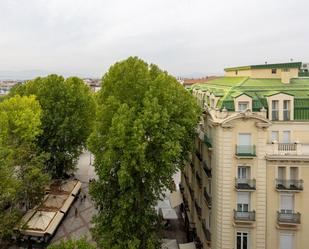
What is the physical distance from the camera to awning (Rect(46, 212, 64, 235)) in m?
35.9

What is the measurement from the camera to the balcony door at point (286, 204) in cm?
2462

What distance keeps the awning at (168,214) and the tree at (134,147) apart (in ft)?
45.2

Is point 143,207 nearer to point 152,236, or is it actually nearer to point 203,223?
point 152,236

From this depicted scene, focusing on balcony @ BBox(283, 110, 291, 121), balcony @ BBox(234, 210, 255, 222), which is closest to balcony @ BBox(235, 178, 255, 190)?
balcony @ BBox(234, 210, 255, 222)

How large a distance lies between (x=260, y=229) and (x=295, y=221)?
251cm

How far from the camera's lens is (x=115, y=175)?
2700cm

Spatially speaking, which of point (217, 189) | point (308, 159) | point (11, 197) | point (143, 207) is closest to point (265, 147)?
point (308, 159)

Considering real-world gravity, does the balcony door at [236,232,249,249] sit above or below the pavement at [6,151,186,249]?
above

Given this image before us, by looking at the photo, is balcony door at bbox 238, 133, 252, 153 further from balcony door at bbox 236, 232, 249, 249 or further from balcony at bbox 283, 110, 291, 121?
balcony door at bbox 236, 232, 249, 249

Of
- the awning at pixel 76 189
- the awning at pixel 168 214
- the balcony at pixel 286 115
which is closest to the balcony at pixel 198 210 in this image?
the awning at pixel 168 214

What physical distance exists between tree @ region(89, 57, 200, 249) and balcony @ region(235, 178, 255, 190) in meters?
4.86

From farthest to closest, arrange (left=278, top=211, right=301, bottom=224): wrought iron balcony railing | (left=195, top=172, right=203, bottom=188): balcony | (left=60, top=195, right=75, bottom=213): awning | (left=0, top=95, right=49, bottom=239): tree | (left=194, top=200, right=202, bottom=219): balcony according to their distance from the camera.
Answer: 1. (left=60, top=195, right=75, bottom=213): awning
2. (left=0, top=95, right=49, bottom=239): tree
3. (left=195, top=172, right=203, bottom=188): balcony
4. (left=194, top=200, right=202, bottom=219): balcony
5. (left=278, top=211, right=301, bottom=224): wrought iron balcony railing

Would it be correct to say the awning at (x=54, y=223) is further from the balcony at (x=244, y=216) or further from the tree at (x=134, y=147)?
the balcony at (x=244, y=216)

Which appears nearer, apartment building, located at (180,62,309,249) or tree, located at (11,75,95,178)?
apartment building, located at (180,62,309,249)
